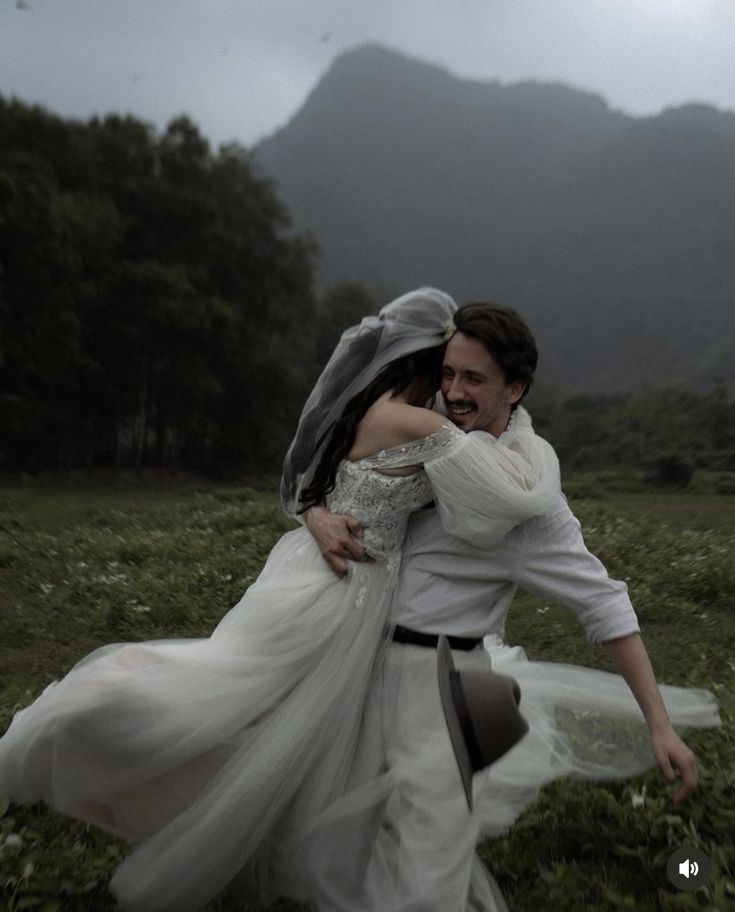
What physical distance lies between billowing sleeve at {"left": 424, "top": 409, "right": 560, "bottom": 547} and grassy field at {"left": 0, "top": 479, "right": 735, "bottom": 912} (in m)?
1.22

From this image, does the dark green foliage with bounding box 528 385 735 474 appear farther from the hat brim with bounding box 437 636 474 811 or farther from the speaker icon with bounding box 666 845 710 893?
the hat brim with bounding box 437 636 474 811

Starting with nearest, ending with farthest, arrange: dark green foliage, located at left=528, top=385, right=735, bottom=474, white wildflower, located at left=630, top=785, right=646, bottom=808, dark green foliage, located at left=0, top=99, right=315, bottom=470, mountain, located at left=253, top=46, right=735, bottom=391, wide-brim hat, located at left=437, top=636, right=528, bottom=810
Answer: wide-brim hat, located at left=437, top=636, right=528, bottom=810
white wildflower, located at left=630, top=785, right=646, bottom=808
dark green foliage, located at left=528, top=385, right=735, bottom=474
dark green foliage, located at left=0, top=99, right=315, bottom=470
mountain, located at left=253, top=46, right=735, bottom=391

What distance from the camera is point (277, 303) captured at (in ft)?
103

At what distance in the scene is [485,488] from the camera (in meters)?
2.58

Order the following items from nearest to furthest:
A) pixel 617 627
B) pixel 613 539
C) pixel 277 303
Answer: pixel 617 627 → pixel 613 539 → pixel 277 303

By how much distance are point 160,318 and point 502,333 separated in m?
26.0

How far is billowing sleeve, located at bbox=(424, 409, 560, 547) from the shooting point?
2.59 m

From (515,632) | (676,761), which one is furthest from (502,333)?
(515,632)

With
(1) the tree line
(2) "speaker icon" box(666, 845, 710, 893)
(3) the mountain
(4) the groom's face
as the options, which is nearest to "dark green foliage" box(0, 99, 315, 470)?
(1) the tree line

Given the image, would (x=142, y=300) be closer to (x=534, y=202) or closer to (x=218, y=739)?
(x=218, y=739)

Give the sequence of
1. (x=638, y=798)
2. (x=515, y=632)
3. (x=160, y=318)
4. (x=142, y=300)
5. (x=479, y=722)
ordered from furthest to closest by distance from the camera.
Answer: (x=142, y=300), (x=160, y=318), (x=515, y=632), (x=638, y=798), (x=479, y=722)

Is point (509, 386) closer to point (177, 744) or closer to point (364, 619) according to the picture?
point (364, 619)

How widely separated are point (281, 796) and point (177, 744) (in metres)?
0.31

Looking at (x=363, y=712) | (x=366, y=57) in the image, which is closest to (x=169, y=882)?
(x=363, y=712)
